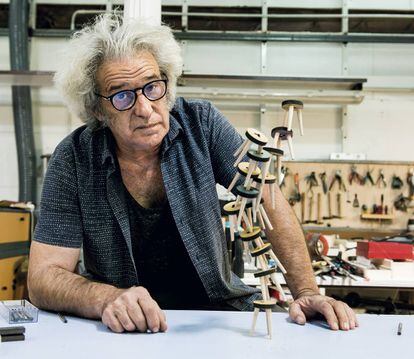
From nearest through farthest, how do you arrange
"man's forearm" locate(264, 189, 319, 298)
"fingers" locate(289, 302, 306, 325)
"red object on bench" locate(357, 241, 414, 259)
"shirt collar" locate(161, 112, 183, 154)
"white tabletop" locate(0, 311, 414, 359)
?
"white tabletop" locate(0, 311, 414, 359)
"fingers" locate(289, 302, 306, 325)
"man's forearm" locate(264, 189, 319, 298)
"shirt collar" locate(161, 112, 183, 154)
"red object on bench" locate(357, 241, 414, 259)

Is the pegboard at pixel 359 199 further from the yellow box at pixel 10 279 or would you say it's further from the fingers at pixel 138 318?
the fingers at pixel 138 318

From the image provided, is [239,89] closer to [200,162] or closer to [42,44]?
[42,44]

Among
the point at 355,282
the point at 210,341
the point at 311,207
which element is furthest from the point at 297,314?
the point at 311,207

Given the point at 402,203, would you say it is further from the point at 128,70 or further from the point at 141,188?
the point at 128,70

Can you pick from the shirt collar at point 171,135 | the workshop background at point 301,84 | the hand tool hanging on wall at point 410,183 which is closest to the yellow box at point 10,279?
the workshop background at point 301,84

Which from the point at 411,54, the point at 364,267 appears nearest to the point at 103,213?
the point at 364,267

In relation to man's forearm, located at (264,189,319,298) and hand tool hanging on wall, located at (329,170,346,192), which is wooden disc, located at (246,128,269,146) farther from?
hand tool hanging on wall, located at (329,170,346,192)

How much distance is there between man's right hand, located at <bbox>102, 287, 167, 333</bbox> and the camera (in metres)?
0.90

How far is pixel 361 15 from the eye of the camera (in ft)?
12.3

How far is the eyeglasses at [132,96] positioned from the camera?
1.25m

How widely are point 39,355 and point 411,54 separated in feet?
13.0

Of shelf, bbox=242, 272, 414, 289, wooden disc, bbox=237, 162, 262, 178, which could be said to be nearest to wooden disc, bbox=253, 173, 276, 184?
wooden disc, bbox=237, 162, 262, 178

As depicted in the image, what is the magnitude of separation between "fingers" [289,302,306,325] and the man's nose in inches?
25.0

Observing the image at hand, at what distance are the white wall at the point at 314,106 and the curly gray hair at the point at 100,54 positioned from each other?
249cm
